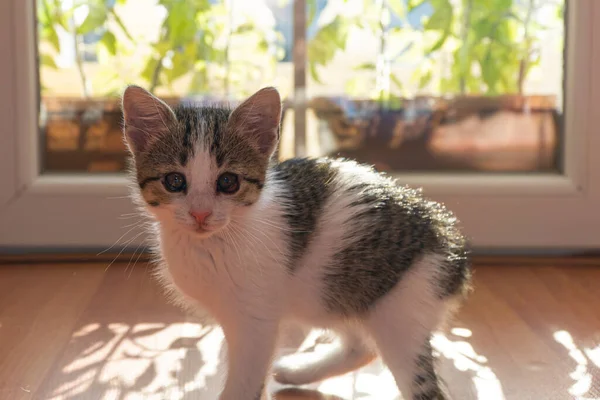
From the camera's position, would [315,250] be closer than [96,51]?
Yes

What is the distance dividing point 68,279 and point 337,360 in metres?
1.00

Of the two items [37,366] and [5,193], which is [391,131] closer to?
[5,193]

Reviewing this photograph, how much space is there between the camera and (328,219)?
1.43 metres

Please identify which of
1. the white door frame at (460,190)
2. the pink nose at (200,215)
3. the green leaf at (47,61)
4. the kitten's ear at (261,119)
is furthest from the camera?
the green leaf at (47,61)

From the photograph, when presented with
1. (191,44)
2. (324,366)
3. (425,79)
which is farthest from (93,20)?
(324,366)

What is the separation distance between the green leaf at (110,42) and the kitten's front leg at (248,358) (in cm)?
147

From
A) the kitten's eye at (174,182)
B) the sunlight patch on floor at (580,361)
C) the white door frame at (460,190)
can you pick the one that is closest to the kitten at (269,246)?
the kitten's eye at (174,182)

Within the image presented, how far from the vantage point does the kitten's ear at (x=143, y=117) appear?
1357 mm

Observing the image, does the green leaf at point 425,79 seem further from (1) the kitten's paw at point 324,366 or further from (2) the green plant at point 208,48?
(1) the kitten's paw at point 324,366

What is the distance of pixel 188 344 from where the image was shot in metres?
1.72

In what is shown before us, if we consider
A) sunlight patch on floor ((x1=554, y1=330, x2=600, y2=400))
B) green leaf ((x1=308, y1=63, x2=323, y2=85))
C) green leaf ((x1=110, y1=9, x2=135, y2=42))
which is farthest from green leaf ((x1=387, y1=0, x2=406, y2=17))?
sunlight patch on floor ((x1=554, y1=330, x2=600, y2=400))

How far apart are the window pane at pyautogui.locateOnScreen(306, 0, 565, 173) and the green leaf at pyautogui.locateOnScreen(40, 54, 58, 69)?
811 mm

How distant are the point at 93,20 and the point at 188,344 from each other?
1.27m

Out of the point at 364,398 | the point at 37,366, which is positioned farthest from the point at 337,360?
the point at 37,366
